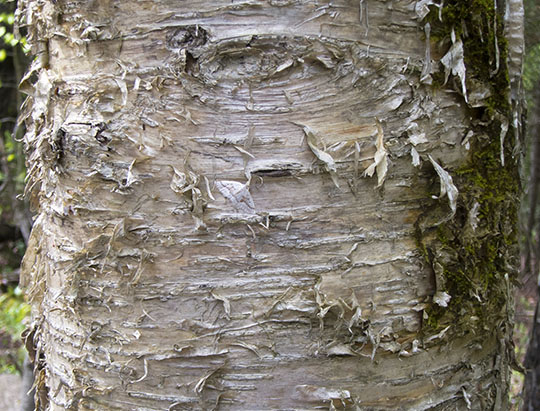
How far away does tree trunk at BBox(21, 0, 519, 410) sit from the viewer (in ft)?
3.18

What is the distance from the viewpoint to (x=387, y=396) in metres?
1.04

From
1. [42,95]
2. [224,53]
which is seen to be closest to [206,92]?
[224,53]

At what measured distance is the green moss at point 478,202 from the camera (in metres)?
1.07

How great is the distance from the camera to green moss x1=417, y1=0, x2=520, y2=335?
1.07 meters

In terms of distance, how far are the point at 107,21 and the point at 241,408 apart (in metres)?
0.80

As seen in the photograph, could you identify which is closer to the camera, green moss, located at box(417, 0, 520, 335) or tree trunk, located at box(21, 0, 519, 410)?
tree trunk, located at box(21, 0, 519, 410)

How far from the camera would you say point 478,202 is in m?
1.12

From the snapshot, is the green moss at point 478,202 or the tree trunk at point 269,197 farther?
the green moss at point 478,202

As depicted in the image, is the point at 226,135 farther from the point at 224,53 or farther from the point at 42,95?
the point at 42,95

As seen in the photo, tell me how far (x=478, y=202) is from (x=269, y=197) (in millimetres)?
478

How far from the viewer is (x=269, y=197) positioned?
98 cm

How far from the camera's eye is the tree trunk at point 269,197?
971 mm

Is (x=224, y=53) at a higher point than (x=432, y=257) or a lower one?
higher

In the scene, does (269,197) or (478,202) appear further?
(478,202)
